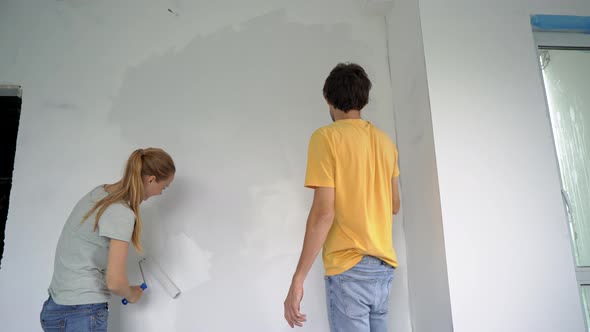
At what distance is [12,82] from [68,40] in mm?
355

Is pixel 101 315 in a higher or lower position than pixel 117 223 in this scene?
lower

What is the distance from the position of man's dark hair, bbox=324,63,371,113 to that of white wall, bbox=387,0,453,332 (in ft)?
1.60

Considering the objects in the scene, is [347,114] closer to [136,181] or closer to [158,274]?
[136,181]

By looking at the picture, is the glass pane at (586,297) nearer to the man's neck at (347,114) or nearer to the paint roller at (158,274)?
the man's neck at (347,114)

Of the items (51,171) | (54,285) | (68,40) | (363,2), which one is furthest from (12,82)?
(363,2)

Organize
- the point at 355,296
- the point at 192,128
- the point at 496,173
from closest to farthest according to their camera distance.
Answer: the point at 355,296, the point at 496,173, the point at 192,128

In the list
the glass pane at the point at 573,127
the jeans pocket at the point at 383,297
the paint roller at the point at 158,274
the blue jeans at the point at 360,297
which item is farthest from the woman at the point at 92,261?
the glass pane at the point at 573,127

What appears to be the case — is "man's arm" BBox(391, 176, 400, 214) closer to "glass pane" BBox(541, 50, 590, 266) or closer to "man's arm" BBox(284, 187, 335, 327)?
"man's arm" BBox(284, 187, 335, 327)

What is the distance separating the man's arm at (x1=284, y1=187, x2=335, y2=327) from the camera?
1.36m

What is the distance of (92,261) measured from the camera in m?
1.56

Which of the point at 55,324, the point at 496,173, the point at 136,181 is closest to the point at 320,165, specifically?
the point at 136,181

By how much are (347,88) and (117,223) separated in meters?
0.95

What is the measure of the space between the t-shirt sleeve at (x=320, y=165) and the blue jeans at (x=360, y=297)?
11.2 inches

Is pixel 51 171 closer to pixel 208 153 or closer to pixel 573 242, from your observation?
pixel 208 153
